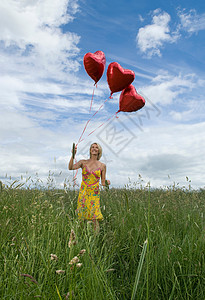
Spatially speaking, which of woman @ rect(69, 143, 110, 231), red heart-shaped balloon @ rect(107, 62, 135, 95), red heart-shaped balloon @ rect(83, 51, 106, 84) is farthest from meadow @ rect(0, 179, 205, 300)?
red heart-shaped balloon @ rect(83, 51, 106, 84)

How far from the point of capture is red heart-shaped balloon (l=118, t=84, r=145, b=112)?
4.32 meters

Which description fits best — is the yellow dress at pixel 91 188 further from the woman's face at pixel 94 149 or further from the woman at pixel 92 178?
the woman's face at pixel 94 149

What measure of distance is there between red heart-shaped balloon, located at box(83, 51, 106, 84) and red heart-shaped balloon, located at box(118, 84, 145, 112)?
1.72ft

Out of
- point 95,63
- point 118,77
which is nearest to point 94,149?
point 118,77

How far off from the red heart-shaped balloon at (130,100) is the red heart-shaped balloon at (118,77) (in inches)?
4.0

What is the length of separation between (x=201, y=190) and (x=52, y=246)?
7873 mm

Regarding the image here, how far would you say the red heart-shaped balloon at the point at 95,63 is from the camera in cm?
429

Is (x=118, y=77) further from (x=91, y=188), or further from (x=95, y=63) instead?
(x=91, y=188)

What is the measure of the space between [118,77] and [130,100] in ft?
1.34

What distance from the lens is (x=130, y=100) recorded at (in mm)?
4344

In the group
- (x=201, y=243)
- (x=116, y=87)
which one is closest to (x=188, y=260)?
(x=201, y=243)

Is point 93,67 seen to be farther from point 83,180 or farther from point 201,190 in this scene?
point 201,190

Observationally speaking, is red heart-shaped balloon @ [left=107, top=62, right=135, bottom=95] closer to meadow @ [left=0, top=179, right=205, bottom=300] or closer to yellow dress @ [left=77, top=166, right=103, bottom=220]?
yellow dress @ [left=77, top=166, right=103, bottom=220]

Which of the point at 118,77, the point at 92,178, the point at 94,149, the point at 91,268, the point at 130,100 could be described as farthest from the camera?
the point at 94,149
